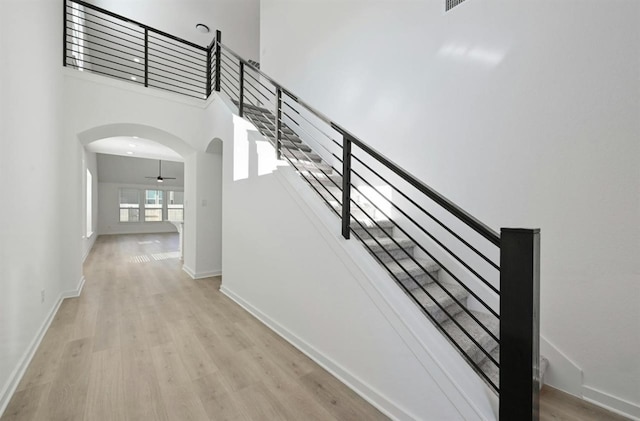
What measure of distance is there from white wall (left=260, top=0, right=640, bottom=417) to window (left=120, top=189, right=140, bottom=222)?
12081mm

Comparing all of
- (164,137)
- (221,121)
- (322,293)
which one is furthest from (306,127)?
(322,293)

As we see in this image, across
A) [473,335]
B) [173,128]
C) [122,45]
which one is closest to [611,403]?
[473,335]

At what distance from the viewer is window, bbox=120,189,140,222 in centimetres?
1131

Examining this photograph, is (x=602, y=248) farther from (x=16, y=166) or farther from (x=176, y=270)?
(x=176, y=270)

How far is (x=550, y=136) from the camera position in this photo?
1.93 m

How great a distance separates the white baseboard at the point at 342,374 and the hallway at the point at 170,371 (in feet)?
0.15

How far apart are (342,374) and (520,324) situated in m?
1.28

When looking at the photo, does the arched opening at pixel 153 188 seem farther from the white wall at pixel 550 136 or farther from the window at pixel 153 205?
the white wall at pixel 550 136

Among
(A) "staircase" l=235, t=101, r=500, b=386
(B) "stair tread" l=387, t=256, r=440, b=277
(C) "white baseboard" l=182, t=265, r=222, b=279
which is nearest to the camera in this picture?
(A) "staircase" l=235, t=101, r=500, b=386

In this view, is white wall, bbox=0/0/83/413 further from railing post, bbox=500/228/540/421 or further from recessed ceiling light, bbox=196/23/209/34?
recessed ceiling light, bbox=196/23/209/34

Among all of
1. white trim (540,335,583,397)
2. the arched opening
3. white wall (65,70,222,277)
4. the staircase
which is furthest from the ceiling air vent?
the arched opening

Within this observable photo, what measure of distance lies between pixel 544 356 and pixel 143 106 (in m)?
5.32

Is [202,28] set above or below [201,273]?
above

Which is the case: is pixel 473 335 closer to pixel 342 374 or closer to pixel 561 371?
pixel 561 371
